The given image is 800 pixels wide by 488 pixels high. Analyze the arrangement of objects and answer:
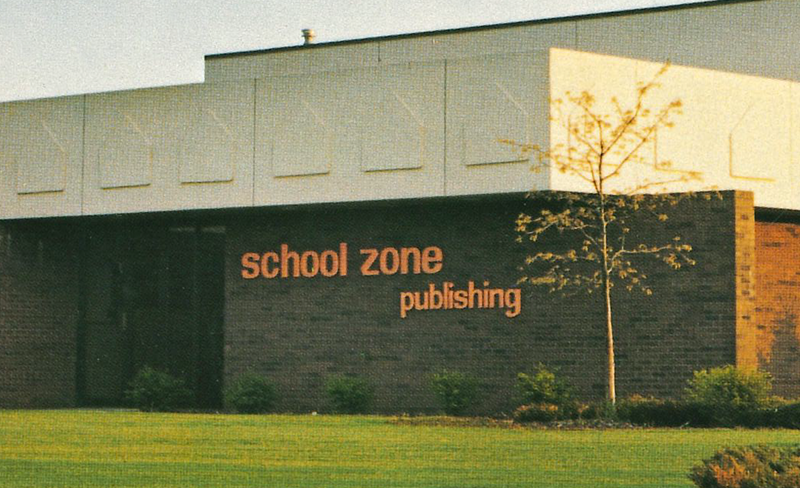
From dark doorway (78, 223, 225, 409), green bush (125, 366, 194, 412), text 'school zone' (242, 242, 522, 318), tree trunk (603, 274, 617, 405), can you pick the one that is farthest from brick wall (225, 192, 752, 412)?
tree trunk (603, 274, 617, 405)

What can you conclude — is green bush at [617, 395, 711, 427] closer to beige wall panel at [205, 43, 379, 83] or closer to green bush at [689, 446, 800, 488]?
green bush at [689, 446, 800, 488]

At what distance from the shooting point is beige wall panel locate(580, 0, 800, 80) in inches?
1390

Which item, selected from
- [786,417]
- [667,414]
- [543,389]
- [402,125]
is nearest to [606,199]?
[543,389]

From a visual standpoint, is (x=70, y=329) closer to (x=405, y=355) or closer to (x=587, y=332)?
(x=405, y=355)

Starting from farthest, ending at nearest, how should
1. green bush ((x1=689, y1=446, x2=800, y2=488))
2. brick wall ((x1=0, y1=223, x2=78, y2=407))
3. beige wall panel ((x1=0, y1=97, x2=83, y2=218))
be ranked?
brick wall ((x1=0, y1=223, x2=78, y2=407)) → beige wall panel ((x1=0, y1=97, x2=83, y2=218)) → green bush ((x1=689, y1=446, x2=800, y2=488))

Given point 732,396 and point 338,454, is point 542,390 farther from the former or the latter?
point 338,454

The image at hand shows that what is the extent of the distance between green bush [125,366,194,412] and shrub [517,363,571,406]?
26.9 feet

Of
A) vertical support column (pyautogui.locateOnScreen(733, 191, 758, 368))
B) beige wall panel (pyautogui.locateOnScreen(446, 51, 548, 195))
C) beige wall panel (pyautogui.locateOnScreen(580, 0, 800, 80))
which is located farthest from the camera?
beige wall panel (pyautogui.locateOnScreen(580, 0, 800, 80))

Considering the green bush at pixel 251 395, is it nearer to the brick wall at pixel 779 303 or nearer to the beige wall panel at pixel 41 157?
the beige wall panel at pixel 41 157

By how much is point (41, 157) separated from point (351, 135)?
7594 mm

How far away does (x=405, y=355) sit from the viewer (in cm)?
3095

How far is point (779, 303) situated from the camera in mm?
32594

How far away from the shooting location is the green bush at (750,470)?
44.4 ft

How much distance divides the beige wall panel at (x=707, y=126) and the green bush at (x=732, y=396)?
183 inches
